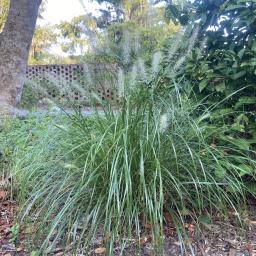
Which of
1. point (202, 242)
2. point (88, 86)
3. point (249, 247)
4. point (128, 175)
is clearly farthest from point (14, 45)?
point (249, 247)

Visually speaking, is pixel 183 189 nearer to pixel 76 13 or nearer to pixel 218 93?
pixel 218 93

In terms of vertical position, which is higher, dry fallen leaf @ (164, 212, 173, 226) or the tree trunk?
the tree trunk

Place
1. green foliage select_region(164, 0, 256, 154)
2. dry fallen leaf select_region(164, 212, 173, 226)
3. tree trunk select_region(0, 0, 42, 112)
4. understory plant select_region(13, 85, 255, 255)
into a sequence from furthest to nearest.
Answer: tree trunk select_region(0, 0, 42, 112), green foliage select_region(164, 0, 256, 154), dry fallen leaf select_region(164, 212, 173, 226), understory plant select_region(13, 85, 255, 255)

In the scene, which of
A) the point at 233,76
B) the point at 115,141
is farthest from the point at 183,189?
the point at 233,76

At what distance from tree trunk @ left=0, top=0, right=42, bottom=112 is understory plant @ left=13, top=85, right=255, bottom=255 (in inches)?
88.8

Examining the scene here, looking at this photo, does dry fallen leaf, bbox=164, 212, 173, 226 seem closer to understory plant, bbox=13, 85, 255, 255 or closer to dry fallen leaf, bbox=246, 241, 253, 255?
understory plant, bbox=13, 85, 255, 255

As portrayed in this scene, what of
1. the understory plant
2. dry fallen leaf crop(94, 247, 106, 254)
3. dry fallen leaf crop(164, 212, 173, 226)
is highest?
the understory plant

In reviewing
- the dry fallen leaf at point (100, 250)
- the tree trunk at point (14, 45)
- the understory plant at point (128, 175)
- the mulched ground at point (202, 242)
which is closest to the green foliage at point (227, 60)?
the understory plant at point (128, 175)

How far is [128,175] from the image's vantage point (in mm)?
1532

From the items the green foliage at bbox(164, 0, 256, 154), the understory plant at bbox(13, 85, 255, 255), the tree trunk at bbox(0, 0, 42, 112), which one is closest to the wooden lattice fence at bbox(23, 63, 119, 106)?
the understory plant at bbox(13, 85, 255, 255)

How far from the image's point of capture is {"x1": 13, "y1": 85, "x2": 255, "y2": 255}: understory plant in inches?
61.4

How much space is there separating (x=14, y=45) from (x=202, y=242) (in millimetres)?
3266

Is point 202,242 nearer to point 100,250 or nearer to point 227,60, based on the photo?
point 100,250

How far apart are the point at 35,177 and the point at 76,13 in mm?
1032
